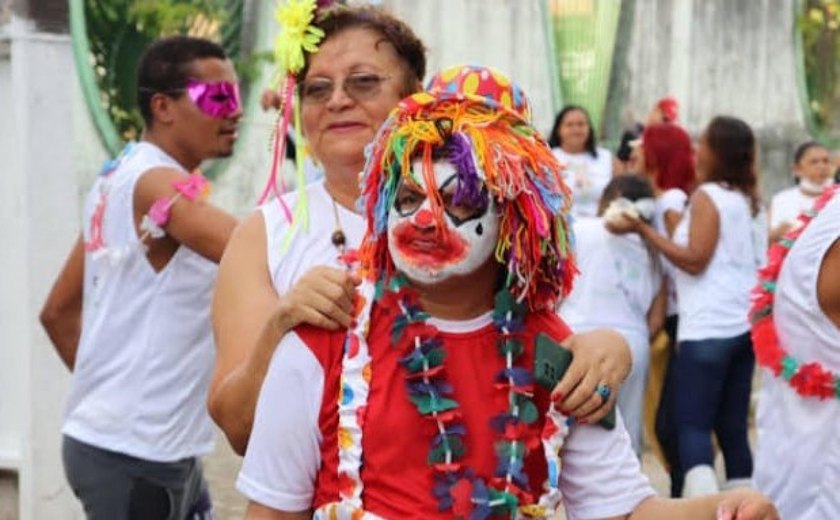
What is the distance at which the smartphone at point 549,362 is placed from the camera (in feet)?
8.44

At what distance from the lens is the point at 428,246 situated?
2.57 meters

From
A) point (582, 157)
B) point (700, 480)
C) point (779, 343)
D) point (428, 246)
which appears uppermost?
point (428, 246)

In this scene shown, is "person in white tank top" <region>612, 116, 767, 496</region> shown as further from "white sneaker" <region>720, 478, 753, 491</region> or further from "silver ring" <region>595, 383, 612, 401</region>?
"silver ring" <region>595, 383, 612, 401</region>

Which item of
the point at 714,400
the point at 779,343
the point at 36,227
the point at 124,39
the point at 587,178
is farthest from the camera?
the point at 124,39

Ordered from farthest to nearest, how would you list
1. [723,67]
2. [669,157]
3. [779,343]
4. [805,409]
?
[723,67] < [669,157] < [779,343] < [805,409]

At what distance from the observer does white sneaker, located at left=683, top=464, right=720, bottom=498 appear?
6.80 meters

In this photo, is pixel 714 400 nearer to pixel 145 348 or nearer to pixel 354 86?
pixel 145 348

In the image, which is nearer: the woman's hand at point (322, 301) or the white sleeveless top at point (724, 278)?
the woman's hand at point (322, 301)

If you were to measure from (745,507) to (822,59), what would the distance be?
44.7ft

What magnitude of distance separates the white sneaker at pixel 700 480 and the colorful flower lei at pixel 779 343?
2.52 meters

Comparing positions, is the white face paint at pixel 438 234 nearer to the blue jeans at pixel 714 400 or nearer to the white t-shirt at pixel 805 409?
the white t-shirt at pixel 805 409

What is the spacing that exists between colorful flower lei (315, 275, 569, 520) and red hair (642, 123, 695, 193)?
212 inches

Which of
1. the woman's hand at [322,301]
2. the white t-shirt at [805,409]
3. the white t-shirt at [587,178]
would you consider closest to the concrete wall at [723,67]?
the white t-shirt at [587,178]

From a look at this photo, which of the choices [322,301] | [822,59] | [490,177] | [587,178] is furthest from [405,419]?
[822,59]
